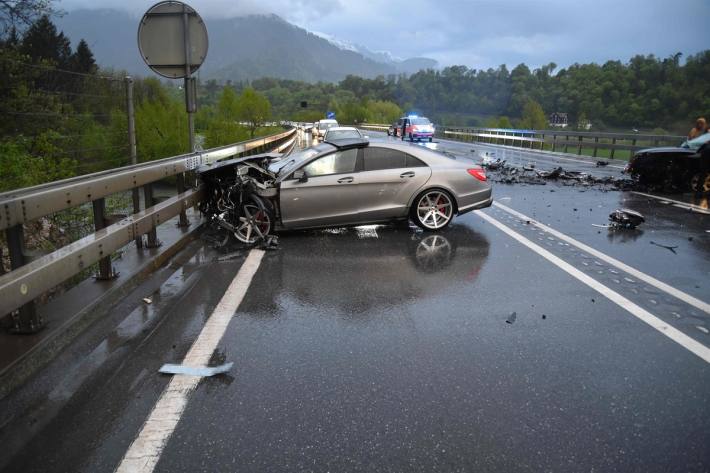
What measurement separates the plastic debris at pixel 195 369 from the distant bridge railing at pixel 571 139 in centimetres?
2392

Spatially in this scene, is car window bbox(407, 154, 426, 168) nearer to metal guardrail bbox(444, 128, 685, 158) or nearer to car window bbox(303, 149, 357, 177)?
car window bbox(303, 149, 357, 177)

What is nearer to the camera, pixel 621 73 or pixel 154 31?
pixel 154 31

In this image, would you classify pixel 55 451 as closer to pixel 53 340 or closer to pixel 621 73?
pixel 53 340

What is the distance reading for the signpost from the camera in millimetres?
9133

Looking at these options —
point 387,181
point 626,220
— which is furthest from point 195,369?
point 626,220

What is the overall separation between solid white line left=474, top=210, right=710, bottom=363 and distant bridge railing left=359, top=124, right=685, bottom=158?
19057 millimetres

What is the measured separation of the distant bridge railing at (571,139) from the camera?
1008 inches

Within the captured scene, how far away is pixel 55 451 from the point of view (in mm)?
2857

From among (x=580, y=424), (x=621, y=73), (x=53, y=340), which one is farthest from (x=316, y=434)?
(x=621, y=73)

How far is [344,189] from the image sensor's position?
8.50 meters

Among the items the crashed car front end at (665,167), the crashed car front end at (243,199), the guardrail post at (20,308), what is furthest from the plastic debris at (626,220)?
the guardrail post at (20,308)

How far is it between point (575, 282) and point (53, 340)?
16.5 feet

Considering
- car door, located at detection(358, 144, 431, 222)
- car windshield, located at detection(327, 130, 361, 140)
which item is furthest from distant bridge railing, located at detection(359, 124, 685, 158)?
car door, located at detection(358, 144, 431, 222)

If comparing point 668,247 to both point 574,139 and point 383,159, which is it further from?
point 574,139
